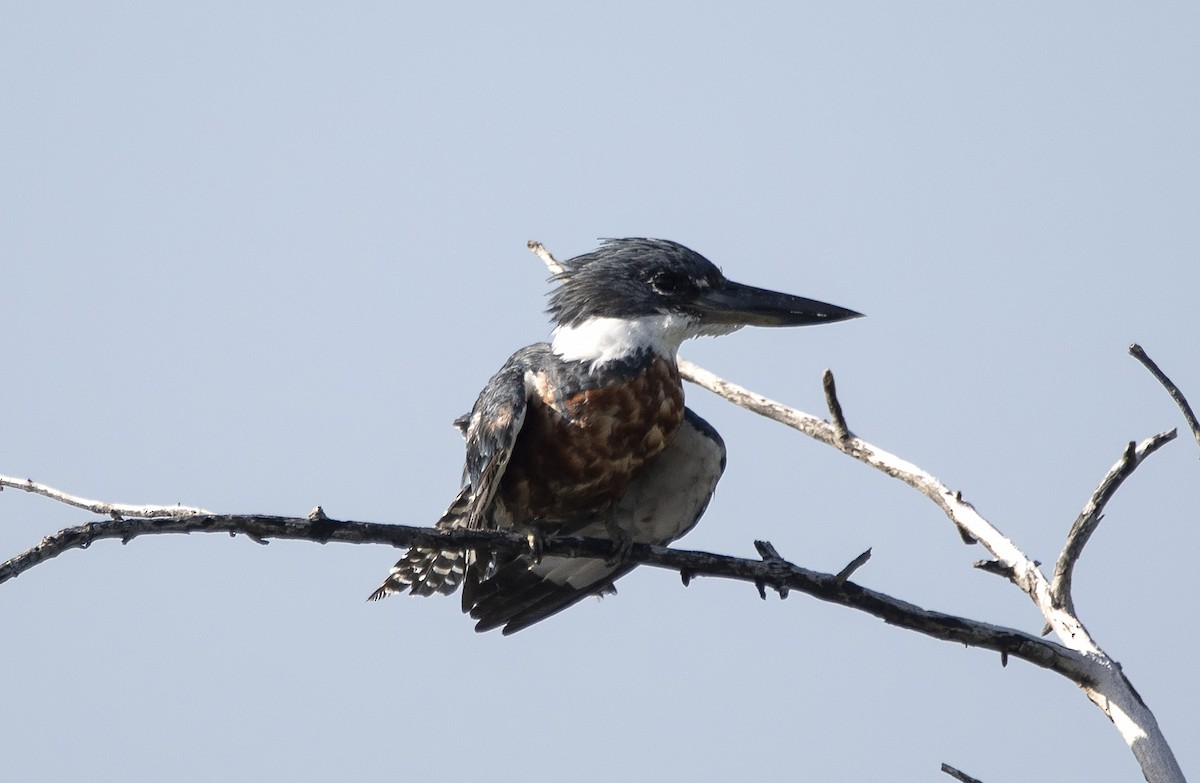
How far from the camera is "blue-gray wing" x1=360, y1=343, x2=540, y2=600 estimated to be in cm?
539

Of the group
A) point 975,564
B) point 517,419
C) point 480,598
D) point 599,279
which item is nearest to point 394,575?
point 480,598

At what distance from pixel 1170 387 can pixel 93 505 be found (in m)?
3.66

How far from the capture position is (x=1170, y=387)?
3.79m

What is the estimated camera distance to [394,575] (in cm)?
604

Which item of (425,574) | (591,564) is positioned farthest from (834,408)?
(425,574)

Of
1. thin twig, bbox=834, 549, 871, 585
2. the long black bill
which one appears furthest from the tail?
thin twig, bbox=834, 549, 871, 585

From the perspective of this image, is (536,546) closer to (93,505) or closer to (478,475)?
(478,475)

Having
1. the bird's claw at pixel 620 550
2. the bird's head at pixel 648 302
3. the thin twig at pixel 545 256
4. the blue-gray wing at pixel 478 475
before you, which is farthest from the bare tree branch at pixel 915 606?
the thin twig at pixel 545 256

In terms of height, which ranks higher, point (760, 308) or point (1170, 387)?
point (760, 308)

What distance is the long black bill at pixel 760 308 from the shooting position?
595 cm

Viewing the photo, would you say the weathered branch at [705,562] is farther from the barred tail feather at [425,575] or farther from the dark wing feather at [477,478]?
the barred tail feather at [425,575]

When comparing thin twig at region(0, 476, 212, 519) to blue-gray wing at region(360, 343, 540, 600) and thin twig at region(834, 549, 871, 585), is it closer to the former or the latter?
blue-gray wing at region(360, 343, 540, 600)

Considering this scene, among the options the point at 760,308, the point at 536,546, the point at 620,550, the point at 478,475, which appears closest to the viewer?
the point at 536,546

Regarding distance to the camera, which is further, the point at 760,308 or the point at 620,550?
the point at 760,308
